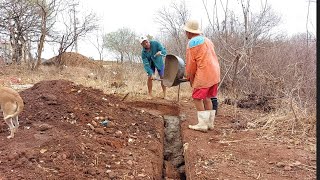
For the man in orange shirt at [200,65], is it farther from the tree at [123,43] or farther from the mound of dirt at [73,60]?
the mound of dirt at [73,60]

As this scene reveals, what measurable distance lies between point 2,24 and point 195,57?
15.1 meters

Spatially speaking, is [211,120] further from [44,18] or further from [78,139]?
[44,18]

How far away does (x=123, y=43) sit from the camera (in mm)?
22375

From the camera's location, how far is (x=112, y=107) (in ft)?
24.6

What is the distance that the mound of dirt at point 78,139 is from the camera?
416cm

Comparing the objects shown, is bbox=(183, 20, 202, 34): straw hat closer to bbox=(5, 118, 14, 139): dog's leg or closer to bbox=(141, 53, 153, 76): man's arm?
bbox=(5, 118, 14, 139): dog's leg

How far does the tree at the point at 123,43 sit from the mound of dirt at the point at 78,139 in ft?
32.6

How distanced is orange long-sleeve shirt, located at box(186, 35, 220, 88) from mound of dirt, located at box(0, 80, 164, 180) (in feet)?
4.16

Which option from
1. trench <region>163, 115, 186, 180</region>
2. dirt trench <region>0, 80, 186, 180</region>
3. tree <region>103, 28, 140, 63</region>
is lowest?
trench <region>163, 115, 186, 180</region>

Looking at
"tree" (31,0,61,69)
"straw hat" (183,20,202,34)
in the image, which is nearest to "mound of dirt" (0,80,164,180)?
"straw hat" (183,20,202,34)

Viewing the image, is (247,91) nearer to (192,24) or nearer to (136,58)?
(192,24)

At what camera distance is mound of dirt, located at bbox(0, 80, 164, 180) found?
4.16 m

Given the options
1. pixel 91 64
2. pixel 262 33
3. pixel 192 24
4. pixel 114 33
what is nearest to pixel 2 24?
pixel 91 64

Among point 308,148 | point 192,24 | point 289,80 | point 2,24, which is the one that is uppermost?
point 2,24
